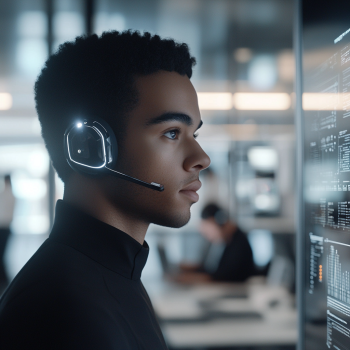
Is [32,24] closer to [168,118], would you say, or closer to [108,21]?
[108,21]

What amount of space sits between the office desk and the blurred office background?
0.09 feet

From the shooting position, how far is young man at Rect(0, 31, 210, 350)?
689mm

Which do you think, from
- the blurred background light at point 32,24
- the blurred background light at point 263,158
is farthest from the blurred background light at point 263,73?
the blurred background light at point 32,24

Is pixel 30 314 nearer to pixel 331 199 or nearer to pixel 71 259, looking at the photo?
pixel 71 259

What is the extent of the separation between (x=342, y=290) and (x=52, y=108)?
2.26 ft

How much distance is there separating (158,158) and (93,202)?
159 mm

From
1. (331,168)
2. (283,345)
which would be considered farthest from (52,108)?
(283,345)

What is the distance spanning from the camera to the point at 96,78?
740mm

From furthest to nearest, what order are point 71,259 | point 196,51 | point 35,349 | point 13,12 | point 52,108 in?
point 196,51
point 13,12
point 52,108
point 71,259
point 35,349

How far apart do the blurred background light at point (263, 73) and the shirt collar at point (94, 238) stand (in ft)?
11.9

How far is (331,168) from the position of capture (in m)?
0.71

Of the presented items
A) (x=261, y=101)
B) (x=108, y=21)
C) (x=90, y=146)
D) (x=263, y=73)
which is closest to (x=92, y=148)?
(x=90, y=146)

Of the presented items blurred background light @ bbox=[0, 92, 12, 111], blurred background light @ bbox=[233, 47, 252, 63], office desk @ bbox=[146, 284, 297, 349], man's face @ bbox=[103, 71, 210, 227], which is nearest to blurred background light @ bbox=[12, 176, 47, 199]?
blurred background light @ bbox=[0, 92, 12, 111]

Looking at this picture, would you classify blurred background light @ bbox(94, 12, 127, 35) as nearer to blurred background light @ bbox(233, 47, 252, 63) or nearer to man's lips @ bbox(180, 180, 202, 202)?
blurred background light @ bbox(233, 47, 252, 63)
